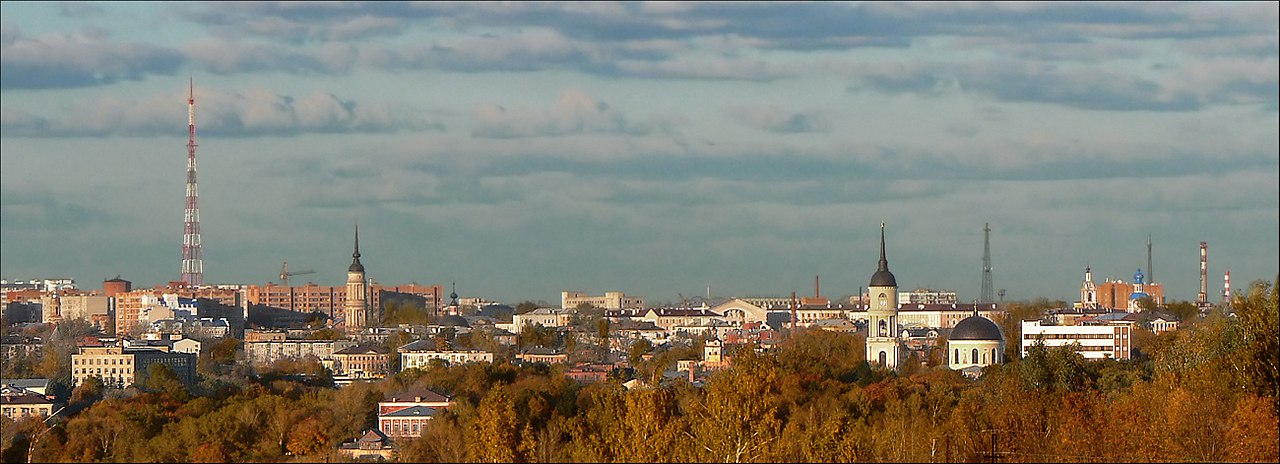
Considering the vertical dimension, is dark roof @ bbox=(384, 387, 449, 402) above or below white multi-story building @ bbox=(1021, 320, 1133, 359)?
below

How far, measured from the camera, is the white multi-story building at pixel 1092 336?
271 ft

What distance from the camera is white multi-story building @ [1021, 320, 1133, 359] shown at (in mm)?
82625

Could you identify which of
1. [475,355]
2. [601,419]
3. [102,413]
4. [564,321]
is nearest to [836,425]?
[601,419]

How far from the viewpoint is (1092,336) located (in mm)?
84688

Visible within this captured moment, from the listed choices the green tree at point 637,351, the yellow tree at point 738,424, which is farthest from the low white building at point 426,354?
the yellow tree at point 738,424

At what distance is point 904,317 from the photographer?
390 feet

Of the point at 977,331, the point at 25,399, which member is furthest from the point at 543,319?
the point at 25,399

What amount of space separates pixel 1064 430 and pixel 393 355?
61.9 meters

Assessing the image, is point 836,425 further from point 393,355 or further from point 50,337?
point 50,337

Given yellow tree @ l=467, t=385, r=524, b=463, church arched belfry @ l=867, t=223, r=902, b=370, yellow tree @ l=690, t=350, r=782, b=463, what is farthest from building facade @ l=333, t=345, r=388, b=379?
Answer: yellow tree @ l=690, t=350, r=782, b=463

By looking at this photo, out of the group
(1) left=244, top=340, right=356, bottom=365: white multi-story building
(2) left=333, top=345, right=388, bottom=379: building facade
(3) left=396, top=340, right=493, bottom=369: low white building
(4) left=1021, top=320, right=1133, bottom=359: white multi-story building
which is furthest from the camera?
(1) left=244, top=340, right=356, bottom=365: white multi-story building

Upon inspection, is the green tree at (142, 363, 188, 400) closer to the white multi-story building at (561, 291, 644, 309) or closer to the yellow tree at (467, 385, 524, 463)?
the yellow tree at (467, 385, 524, 463)

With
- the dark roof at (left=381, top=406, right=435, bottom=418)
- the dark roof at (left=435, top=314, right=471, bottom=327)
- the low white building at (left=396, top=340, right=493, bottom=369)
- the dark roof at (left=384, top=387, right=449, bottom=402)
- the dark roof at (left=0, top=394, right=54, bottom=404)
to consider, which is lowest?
the dark roof at (left=381, top=406, right=435, bottom=418)

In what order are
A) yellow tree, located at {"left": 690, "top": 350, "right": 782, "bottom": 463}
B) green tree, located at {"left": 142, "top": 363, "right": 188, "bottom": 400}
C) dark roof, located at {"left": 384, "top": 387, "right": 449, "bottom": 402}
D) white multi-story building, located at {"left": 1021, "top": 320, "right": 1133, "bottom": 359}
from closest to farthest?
yellow tree, located at {"left": 690, "top": 350, "right": 782, "bottom": 463}
dark roof, located at {"left": 384, "top": 387, "right": 449, "bottom": 402}
green tree, located at {"left": 142, "top": 363, "right": 188, "bottom": 400}
white multi-story building, located at {"left": 1021, "top": 320, "right": 1133, "bottom": 359}
